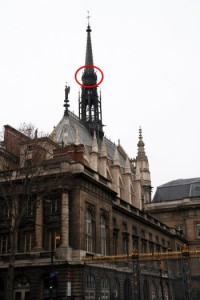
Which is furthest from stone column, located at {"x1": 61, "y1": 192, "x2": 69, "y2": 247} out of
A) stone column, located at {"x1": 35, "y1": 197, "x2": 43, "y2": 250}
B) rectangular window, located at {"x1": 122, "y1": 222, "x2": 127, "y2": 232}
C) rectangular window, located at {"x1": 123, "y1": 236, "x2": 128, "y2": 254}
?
rectangular window, located at {"x1": 122, "y1": 222, "x2": 127, "y2": 232}

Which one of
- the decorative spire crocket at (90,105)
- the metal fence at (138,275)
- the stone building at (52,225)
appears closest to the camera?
the metal fence at (138,275)

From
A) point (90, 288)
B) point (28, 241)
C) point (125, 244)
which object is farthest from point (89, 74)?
point (90, 288)

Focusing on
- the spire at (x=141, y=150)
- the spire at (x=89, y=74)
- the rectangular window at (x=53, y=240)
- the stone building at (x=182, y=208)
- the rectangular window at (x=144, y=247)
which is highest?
the spire at (x=89, y=74)

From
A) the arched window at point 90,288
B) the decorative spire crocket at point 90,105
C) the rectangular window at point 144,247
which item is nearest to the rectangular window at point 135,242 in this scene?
the rectangular window at point 144,247

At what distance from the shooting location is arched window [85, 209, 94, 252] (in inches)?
1368

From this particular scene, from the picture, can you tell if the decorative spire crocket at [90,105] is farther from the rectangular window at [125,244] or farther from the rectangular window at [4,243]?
the rectangular window at [4,243]

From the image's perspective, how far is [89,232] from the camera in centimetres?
3556

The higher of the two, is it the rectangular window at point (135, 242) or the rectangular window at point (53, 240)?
the rectangular window at point (135, 242)

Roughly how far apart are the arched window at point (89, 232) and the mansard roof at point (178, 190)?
40055 mm

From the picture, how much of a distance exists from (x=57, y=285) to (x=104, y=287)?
160 inches

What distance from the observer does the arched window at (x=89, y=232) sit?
3475cm

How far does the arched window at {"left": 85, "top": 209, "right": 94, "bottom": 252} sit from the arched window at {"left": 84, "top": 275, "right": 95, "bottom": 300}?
8.15 feet

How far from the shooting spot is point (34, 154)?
107 ft

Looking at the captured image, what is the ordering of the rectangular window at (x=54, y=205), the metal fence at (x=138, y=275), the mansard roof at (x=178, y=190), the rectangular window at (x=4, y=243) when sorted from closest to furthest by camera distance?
the metal fence at (x=138, y=275) < the rectangular window at (x=54, y=205) < the rectangular window at (x=4, y=243) < the mansard roof at (x=178, y=190)
